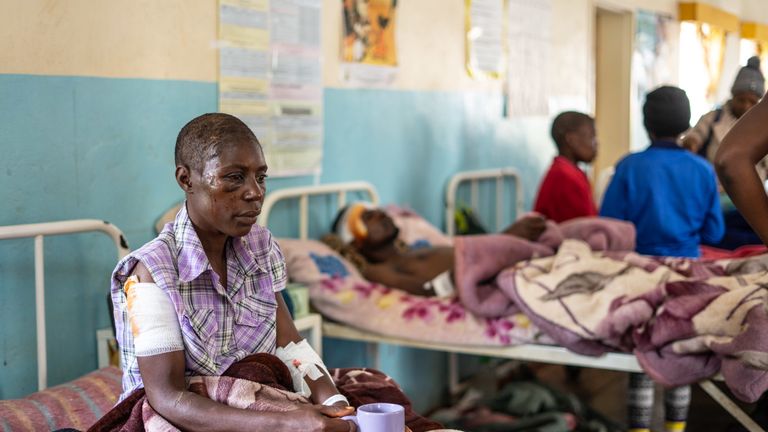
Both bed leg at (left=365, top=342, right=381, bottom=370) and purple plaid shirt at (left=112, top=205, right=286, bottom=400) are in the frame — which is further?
bed leg at (left=365, top=342, right=381, bottom=370)

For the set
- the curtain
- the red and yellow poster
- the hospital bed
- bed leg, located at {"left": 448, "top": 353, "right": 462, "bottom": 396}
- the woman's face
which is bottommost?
bed leg, located at {"left": 448, "top": 353, "right": 462, "bottom": 396}

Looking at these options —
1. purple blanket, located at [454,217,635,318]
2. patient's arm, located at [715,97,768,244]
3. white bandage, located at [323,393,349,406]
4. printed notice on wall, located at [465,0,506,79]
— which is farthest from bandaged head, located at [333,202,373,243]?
patient's arm, located at [715,97,768,244]

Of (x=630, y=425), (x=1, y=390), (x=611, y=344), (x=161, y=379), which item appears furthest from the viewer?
(x=630, y=425)

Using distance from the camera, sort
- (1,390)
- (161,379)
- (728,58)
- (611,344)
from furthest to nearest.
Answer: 1. (728,58)
2. (611,344)
3. (1,390)
4. (161,379)

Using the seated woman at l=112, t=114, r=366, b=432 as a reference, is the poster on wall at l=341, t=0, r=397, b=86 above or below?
above

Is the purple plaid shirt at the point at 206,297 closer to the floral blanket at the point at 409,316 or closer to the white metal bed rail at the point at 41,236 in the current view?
the white metal bed rail at the point at 41,236

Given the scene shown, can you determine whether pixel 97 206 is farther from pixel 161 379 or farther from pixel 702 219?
pixel 702 219

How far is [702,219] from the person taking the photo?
166 inches

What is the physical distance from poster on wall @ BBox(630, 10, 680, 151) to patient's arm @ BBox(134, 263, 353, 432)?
618cm

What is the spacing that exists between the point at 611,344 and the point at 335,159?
4.76 feet

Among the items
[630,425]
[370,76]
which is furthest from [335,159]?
[630,425]

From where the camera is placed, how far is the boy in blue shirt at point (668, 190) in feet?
13.6

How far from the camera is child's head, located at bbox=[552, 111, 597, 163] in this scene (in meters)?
4.83

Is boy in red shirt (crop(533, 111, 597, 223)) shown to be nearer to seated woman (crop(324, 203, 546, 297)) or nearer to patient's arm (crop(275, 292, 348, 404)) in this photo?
seated woman (crop(324, 203, 546, 297))
